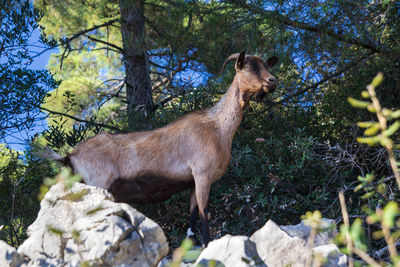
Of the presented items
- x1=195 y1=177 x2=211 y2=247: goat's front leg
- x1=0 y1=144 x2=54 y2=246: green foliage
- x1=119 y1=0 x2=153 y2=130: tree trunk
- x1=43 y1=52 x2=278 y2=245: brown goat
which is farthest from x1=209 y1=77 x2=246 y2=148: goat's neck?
x1=0 y1=144 x2=54 y2=246: green foliage

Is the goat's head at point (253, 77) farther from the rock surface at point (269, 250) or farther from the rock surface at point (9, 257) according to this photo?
the rock surface at point (9, 257)

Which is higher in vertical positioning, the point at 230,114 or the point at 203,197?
the point at 230,114

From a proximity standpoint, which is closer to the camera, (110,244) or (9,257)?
(110,244)

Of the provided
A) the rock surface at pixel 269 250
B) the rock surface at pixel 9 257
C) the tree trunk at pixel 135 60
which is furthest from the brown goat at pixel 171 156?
the tree trunk at pixel 135 60

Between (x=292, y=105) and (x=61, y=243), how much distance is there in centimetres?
576

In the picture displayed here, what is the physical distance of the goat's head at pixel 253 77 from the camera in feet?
17.5

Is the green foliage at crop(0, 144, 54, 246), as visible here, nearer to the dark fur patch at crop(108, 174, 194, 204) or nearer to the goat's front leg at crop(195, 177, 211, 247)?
the dark fur patch at crop(108, 174, 194, 204)

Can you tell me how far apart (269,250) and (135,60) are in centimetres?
664

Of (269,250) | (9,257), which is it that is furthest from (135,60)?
(9,257)

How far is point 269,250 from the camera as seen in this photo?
3855 mm

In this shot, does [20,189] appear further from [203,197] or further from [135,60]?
[203,197]

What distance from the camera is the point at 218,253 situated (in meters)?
3.47

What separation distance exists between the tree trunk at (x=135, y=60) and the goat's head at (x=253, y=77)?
144 inches

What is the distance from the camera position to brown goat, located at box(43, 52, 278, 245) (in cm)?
524
